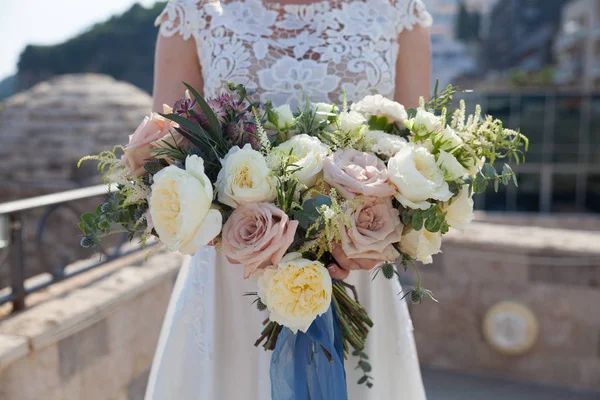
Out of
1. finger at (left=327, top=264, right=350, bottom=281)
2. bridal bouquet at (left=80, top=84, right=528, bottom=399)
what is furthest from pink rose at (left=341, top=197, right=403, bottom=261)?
finger at (left=327, top=264, right=350, bottom=281)

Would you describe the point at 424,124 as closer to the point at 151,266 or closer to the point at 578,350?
the point at 151,266

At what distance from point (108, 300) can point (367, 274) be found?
1.67 m

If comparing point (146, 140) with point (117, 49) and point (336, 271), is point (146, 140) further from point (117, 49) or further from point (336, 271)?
point (117, 49)

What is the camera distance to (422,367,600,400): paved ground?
12.1 ft

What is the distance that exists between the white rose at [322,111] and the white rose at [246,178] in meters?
0.27

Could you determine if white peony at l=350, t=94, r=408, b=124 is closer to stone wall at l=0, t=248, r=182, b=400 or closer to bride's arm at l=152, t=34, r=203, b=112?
bride's arm at l=152, t=34, r=203, b=112

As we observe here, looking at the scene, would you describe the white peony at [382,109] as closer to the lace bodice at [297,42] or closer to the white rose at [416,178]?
the white rose at [416,178]

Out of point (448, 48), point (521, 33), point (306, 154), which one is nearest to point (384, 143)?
point (306, 154)

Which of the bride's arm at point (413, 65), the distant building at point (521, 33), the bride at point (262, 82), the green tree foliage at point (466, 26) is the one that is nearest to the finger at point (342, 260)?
the bride at point (262, 82)

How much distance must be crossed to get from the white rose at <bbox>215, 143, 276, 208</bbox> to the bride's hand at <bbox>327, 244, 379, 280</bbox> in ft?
0.76

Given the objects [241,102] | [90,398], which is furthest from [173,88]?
[90,398]

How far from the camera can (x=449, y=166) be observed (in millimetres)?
1322

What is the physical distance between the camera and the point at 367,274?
6.63 feet

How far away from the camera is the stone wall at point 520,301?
12.0 feet
